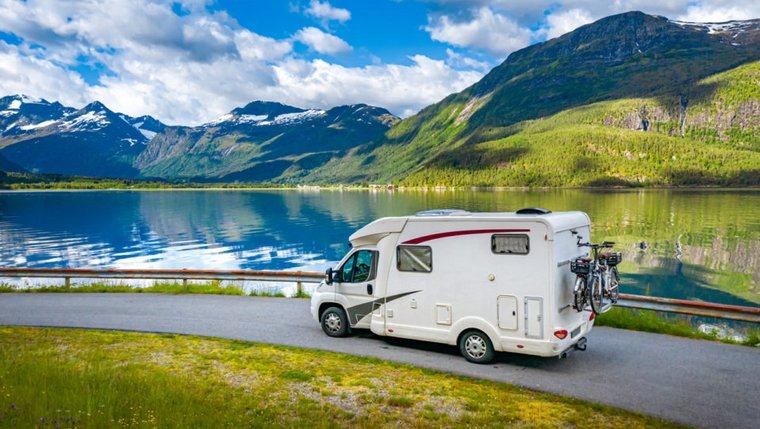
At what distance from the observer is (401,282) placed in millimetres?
12672

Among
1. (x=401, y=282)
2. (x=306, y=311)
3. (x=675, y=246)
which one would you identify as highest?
(x=401, y=282)

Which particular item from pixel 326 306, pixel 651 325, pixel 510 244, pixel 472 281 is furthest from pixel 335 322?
pixel 651 325

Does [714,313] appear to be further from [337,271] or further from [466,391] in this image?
[337,271]

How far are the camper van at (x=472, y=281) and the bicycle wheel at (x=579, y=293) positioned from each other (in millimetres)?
201

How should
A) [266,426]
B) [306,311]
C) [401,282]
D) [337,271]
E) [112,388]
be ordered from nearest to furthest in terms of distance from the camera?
[266,426] < [112,388] < [401,282] < [337,271] < [306,311]

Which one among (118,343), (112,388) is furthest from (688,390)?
(118,343)

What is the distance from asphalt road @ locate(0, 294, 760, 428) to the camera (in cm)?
918

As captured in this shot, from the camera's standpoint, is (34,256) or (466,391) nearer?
(466,391)

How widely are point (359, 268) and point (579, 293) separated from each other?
5.48 metres

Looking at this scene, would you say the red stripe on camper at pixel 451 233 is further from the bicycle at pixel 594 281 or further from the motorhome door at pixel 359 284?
the bicycle at pixel 594 281

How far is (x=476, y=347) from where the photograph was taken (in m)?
11.7

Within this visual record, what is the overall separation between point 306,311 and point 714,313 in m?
11.9

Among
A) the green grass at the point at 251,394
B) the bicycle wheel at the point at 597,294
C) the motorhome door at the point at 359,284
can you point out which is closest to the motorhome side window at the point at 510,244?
the bicycle wheel at the point at 597,294

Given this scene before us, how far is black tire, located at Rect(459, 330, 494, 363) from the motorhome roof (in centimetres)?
264
